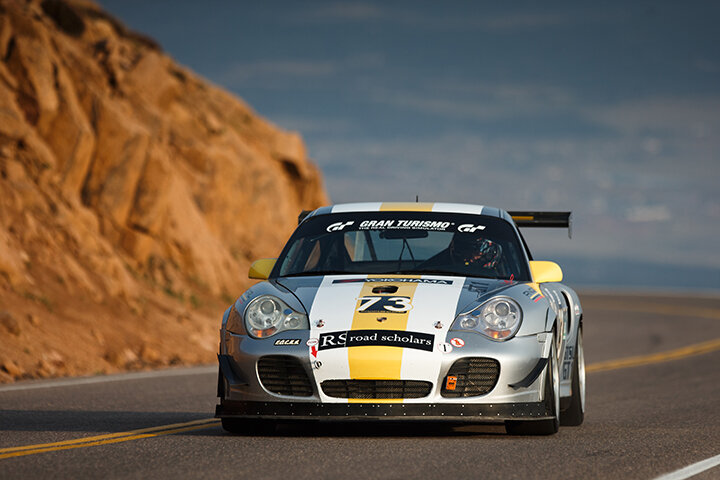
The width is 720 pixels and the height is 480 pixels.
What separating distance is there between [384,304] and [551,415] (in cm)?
140

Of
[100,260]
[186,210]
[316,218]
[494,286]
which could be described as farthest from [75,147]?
[494,286]

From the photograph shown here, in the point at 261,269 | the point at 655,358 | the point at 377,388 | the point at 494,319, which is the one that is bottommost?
Answer: the point at 655,358

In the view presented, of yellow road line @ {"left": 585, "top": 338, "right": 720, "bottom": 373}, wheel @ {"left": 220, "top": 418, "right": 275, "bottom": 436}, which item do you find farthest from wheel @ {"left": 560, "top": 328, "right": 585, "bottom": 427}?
yellow road line @ {"left": 585, "top": 338, "right": 720, "bottom": 373}

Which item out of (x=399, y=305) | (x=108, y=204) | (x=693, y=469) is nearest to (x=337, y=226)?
(x=399, y=305)

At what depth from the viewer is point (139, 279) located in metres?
26.0

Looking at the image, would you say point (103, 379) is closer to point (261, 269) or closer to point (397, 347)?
point (261, 269)

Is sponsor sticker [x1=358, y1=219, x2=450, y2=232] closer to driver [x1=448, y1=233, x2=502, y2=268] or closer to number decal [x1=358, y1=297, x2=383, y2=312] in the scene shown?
driver [x1=448, y1=233, x2=502, y2=268]

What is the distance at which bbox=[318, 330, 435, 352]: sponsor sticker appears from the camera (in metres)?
7.66

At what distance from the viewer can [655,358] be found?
75.6ft

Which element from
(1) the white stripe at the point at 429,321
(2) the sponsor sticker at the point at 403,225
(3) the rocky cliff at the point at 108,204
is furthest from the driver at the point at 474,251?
(3) the rocky cliff at the point at 108,204

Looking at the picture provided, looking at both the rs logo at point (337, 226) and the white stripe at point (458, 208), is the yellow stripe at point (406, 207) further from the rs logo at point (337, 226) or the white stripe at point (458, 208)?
the rs logo at point (337, 226)

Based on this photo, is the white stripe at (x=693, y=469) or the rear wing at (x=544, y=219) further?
the rear wing at (x=544, y=219)

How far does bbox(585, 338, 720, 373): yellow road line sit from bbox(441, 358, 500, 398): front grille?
1173 centimetres

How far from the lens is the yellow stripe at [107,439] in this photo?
7.36m
